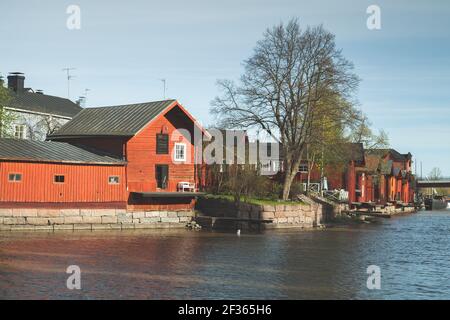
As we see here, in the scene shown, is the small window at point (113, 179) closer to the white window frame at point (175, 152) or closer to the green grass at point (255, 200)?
the white window frame at point (175, 152)

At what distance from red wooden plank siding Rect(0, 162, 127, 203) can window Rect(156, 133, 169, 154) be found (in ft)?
10.6

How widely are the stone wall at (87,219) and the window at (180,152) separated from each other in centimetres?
392

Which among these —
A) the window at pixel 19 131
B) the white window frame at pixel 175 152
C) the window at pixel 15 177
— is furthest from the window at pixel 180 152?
the window at pixel 19 131

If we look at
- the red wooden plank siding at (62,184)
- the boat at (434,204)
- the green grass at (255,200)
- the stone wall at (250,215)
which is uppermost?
the red wooden plank siding at (62,184)

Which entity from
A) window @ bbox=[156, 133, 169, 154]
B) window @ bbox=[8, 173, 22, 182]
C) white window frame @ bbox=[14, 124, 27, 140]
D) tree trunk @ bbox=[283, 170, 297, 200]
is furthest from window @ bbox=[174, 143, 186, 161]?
white window frame @ bbox=[14, 124, 27, 140]

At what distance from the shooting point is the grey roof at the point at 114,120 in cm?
4262

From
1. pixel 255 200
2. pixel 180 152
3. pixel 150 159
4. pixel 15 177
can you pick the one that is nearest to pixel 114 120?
pixel 150 159

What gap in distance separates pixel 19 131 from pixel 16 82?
6.39m

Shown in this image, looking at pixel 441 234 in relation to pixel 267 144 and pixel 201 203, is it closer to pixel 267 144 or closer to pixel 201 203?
pixel 201 203

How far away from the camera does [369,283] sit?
22172mm

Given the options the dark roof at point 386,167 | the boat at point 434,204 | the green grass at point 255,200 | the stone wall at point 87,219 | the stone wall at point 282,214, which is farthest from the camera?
the boat at point 434,204
